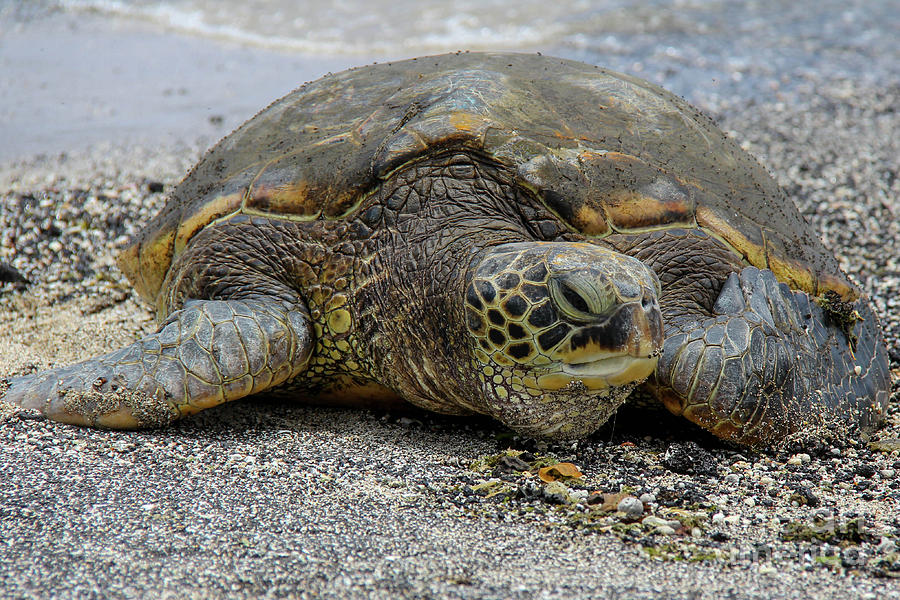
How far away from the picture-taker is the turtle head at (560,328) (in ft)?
7.72

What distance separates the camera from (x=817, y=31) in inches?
444

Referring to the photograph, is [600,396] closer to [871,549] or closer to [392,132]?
[871,549]

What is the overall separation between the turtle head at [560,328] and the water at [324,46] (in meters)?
5.40

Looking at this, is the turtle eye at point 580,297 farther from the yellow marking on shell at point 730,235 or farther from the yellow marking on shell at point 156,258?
the yellow marking on shell at point 156,258

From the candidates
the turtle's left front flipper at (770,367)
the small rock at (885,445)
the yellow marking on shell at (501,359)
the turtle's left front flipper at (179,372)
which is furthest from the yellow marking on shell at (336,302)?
the small rock at (885,445)

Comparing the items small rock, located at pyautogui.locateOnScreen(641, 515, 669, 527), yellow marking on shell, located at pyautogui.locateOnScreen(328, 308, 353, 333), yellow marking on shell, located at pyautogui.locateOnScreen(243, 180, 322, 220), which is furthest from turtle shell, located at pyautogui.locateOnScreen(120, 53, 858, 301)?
small rock, located at pyautogui.locateOnScreen(641, 515, 669, 527)

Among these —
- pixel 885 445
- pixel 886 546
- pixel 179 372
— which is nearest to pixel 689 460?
pixel 886 546

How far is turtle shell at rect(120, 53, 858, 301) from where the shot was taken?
310 centimetres

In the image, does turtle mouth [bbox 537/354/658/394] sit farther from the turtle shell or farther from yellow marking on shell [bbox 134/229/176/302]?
yellow marking on shell [bbox 134/229/176/302]

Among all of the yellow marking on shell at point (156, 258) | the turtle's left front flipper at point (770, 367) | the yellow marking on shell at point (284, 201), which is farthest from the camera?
the yellow marking on shell at point (156, 258)

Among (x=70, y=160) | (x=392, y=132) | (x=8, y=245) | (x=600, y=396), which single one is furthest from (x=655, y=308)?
(x=70, y=160)

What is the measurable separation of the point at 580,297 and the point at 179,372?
1447mm

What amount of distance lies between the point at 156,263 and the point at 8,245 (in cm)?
173

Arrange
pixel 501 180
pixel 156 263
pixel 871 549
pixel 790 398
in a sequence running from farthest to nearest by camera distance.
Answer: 1. pixel 156 263
2. pixel 501 180
3. pixel 790 398
4. pixel 871 549
